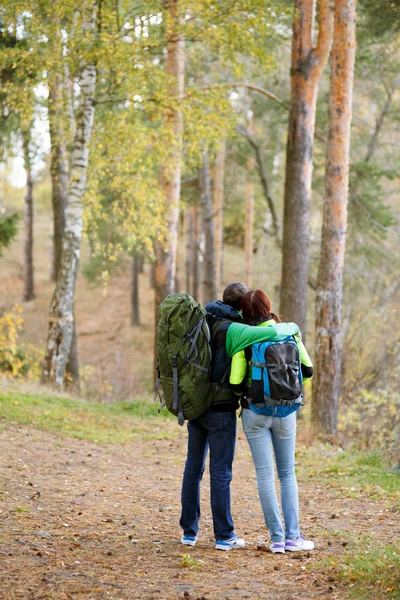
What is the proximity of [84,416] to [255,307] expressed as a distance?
673 cm

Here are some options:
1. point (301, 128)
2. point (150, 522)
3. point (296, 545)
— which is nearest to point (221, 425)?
point (296, 545)

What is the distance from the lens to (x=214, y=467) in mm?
5082

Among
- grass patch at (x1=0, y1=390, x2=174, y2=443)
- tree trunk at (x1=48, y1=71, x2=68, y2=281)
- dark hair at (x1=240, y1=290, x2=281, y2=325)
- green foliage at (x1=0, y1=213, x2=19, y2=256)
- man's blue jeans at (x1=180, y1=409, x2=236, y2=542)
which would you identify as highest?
tree trunk at (x1=48, y1=71, x2=68, y2=281)

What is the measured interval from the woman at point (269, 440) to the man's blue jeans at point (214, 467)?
0.17 meters

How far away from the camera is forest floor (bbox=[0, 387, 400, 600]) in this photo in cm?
438

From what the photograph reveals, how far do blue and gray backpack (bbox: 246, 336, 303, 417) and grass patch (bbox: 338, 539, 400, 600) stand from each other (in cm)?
112

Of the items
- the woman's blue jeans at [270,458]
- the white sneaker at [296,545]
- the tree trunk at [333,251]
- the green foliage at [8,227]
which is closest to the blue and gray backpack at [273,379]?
the woman's blue jeans at [270,458]

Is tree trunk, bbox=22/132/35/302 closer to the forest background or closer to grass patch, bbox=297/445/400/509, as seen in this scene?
the forest background

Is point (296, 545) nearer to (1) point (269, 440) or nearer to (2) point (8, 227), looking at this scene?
(1) point (269, 440)

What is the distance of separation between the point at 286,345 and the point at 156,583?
1.79 meters

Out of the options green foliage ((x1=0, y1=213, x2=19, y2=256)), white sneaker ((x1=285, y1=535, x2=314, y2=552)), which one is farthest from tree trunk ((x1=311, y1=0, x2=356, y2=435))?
green foliage ((x1=0, y1=213, x2=19, y2=256))

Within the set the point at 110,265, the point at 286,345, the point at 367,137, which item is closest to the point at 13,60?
the point at 286,345

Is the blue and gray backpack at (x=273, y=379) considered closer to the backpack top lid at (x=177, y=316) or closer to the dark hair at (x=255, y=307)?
the dark hair at (x=255, y=307)

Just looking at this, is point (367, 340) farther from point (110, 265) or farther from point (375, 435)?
point (110, 265)
